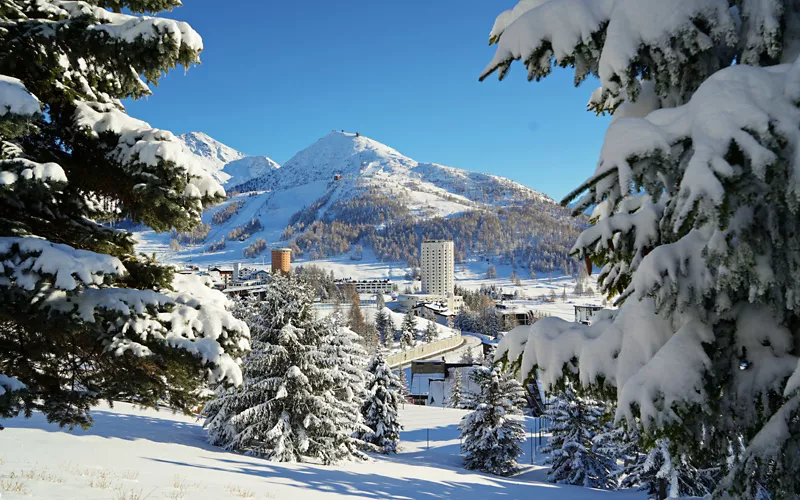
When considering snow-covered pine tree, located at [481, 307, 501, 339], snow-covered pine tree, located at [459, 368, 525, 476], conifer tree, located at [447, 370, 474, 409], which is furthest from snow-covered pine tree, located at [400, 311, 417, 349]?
snow-covered pine tree, located at [459, 368, 525, 476]

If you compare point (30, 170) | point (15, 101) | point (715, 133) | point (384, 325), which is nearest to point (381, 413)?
point (30, 170)

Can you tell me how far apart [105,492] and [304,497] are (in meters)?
3.43

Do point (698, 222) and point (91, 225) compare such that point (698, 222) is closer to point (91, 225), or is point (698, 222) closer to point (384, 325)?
point (91, 225)

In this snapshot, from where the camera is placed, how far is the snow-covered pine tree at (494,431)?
79.6 feet

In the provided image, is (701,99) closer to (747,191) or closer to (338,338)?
(747,191)

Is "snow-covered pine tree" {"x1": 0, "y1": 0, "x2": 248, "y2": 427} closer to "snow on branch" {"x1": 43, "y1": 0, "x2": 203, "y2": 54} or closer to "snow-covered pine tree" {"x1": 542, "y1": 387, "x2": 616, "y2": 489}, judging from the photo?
"snow on branch" {"x1": 43, "y1": 0, "x2": 203, "y2": 54}

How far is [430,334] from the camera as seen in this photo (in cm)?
8431

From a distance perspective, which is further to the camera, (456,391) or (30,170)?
(456,391)

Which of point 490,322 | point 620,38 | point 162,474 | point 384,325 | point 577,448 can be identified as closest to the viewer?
point 620,38

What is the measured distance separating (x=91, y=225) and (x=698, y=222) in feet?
17.5

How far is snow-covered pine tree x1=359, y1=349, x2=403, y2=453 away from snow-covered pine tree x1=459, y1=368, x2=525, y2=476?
4.60m

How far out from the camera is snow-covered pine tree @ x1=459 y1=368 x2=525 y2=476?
24250 millimetres

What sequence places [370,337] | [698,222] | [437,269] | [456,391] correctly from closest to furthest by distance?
[698,222] < [456,391] < [370,337] < [437,269]

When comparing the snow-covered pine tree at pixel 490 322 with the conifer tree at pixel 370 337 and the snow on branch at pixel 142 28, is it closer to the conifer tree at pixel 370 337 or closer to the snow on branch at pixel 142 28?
the conifer tree at pixel 370 337
